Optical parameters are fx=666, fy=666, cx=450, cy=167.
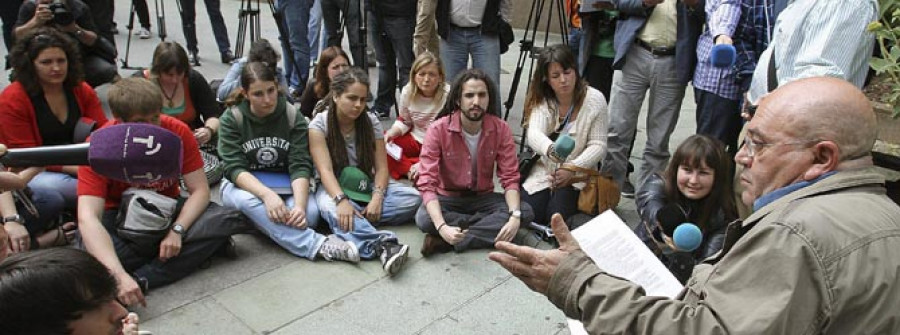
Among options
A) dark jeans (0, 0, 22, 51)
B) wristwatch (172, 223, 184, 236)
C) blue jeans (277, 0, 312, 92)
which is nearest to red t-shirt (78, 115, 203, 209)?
wristwatch (172, 223, 184, 236)

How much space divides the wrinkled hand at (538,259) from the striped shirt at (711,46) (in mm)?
2122

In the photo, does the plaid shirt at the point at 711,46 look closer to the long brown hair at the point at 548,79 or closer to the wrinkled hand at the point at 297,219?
the long brown hair at the point at 548,79

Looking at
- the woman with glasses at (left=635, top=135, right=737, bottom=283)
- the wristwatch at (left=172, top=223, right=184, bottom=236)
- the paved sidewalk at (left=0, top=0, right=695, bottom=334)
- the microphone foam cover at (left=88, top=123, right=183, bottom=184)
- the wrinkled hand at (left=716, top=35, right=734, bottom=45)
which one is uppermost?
the wrinkled hand at (left=716, top=35, right=734, bottom=45)

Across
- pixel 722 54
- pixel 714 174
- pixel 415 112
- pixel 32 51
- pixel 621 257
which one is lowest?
pixel 415 112

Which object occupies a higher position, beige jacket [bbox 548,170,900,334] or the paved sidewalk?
beige jacket [bbox 548,170,900,334]

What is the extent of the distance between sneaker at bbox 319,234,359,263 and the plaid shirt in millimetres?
2057

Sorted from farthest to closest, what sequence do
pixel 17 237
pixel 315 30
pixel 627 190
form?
pixel 315 30 → pixel 627 190 → pixel 17 237

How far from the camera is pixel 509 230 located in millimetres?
3580

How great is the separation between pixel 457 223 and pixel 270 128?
117 centimetres

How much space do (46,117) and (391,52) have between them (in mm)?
2741

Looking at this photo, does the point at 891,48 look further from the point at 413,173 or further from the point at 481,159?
the point at 413,173

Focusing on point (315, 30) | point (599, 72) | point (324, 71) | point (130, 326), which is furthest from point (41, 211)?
point (315, 30)

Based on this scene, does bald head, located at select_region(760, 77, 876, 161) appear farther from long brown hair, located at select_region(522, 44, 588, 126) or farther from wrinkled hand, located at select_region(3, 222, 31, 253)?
wrinkled hand, located at select_region(3, 222, 31, 253)

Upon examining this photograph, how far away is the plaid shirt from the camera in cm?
332
